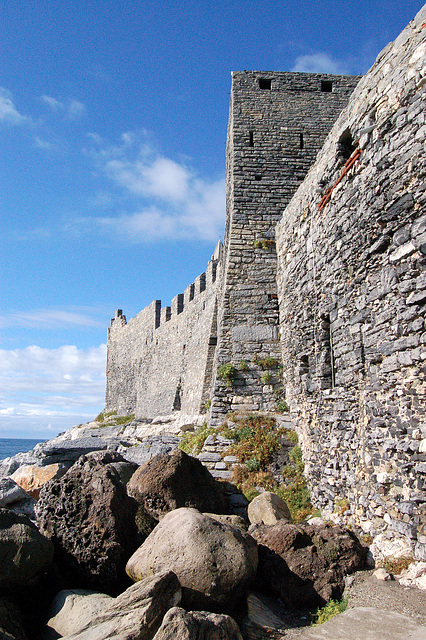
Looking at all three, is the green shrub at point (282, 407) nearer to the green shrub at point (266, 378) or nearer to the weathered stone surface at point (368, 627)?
the green shrub at point (266, 378)

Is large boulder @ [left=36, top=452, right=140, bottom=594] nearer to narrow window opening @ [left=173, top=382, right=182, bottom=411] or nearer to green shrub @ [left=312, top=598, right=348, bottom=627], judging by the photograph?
green shrub @ [left=312, top=598, right=348, bottom=627]

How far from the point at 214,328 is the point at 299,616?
→ 9.03 metres

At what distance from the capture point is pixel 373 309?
5676 millimetres

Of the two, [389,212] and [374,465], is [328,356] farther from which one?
[389,212]

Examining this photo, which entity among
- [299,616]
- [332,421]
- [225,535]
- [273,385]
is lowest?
[299,616]

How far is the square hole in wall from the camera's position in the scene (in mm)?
12039

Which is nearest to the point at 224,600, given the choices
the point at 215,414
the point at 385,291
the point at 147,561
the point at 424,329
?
the point at 147,561

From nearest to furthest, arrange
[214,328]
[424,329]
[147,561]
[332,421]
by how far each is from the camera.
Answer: [147,561] < [424,329] < [332,421] < [214,328]

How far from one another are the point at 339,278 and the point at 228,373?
11.9 ft

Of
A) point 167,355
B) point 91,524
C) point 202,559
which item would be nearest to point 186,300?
point 167,355

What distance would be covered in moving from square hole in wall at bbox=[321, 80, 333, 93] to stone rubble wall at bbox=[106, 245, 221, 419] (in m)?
6.35

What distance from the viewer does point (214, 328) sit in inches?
517

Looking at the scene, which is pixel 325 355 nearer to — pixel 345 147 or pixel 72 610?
pixel 345 147

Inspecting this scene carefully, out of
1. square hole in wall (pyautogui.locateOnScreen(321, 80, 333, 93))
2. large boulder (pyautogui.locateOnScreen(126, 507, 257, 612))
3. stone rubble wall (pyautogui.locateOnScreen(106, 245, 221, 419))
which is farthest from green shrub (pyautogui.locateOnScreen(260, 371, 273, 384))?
square hole in wall (pyautogui.locateOnScreen(321, 80, 333, 93))
